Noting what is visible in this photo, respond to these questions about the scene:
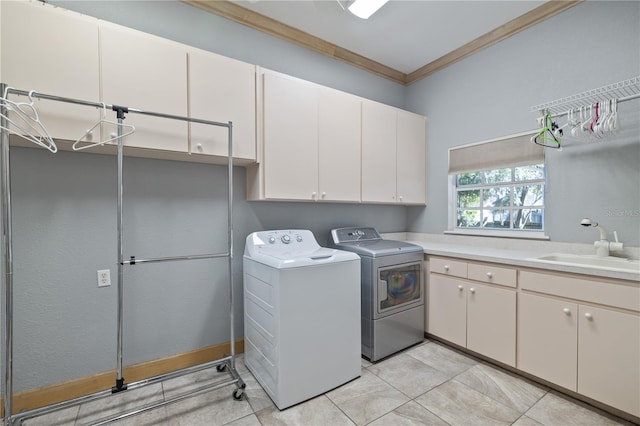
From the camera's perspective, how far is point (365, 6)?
218 centimetres

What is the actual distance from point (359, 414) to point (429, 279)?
4.63ft

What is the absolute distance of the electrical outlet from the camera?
196 centimetres

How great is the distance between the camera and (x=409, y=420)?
1710 millimetres

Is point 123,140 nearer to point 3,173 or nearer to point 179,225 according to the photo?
point 3,173

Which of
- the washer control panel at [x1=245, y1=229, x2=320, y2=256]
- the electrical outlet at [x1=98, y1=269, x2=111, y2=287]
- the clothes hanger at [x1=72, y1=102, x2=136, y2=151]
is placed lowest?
the electrical outlet at [x1=98, y1=269, x2=111, y2=287]

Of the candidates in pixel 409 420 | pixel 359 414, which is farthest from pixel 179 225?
pixel 409 420

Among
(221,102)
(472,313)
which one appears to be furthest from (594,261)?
(221,102)

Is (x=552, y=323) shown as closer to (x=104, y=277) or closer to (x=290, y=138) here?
(x=290, y=138)

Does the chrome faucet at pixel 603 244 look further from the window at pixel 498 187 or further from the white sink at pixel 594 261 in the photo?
the window at pixel 498 187

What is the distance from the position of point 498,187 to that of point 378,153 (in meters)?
1.27

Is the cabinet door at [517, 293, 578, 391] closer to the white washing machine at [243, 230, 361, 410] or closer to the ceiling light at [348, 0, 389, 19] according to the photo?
the white washing machine at [243, 230, 361, 410]

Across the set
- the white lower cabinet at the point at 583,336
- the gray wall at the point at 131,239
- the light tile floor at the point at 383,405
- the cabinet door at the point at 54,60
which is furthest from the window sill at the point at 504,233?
the cabinet door at the point at 54,60

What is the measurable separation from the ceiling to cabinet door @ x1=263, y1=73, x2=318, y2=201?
0.64m

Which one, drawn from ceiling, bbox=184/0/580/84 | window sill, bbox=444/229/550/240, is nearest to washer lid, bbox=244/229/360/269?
window sill, bbox=444/229/550/240
